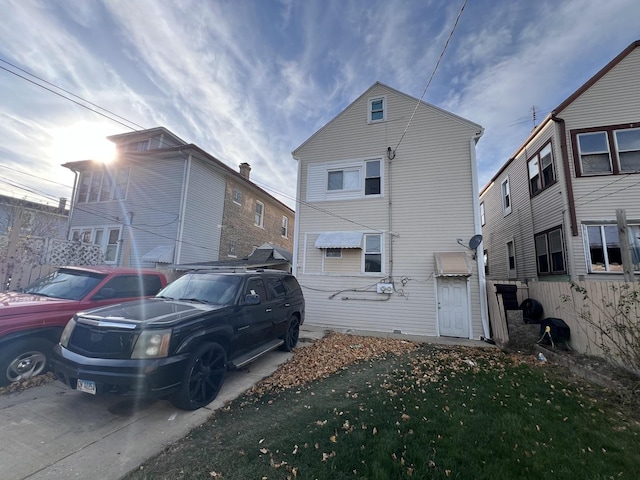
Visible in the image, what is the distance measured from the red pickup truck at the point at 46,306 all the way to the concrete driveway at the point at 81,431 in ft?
1.72

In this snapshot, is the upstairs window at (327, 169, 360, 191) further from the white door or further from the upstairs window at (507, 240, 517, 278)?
the upstairs window at (507, 240, 517, 278)

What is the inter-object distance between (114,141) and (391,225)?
57.8 feet

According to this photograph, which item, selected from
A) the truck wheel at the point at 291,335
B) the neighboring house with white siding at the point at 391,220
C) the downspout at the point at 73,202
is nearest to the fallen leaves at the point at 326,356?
the truck wheel at the point at 291,335

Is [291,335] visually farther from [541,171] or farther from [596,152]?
[596,152]

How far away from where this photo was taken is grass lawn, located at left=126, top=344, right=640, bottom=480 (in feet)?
9.30

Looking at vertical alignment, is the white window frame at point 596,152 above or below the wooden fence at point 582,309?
above

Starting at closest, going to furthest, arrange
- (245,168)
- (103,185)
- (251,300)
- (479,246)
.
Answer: (251,300), (479,246), (103,185), (245,168)

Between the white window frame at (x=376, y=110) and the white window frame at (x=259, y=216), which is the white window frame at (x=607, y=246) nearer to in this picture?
the white window frame at (x=376, y=110)

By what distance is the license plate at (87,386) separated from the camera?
365 centimetres

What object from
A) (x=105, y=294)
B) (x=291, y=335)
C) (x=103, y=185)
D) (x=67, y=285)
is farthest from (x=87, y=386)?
(x=103, y=185)

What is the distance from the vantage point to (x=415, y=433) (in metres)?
3.47

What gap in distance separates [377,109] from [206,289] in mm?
10277

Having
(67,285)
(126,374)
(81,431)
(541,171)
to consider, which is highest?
(541,171)

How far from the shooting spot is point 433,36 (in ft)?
22.7
